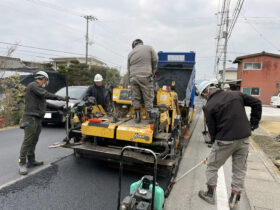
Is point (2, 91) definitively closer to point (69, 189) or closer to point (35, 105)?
point (35, 105)

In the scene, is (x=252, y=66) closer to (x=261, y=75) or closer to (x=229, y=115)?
(x=261, y=75)

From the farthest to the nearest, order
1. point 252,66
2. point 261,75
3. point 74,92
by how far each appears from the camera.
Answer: point 252,66
point 261,75
point 74,92

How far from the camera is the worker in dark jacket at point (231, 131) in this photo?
267 cm

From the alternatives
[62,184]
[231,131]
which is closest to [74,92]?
[62,184]

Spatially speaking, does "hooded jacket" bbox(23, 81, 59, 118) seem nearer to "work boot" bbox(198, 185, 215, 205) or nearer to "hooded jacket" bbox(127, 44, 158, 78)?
"hooded jacket" bbox(127, 44, 158, 78)

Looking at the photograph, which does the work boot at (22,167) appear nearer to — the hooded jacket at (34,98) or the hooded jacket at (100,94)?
the hooded jacket at (34,98)

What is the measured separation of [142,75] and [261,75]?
24.8 metres

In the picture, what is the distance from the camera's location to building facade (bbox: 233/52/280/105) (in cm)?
2316

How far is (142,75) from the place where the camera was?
153 inches

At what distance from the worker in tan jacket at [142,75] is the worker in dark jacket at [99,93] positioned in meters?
1.22

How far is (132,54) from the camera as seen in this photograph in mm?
4074

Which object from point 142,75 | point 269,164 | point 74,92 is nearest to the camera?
point 142,75

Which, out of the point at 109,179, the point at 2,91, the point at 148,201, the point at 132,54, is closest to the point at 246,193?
the point at 148,201

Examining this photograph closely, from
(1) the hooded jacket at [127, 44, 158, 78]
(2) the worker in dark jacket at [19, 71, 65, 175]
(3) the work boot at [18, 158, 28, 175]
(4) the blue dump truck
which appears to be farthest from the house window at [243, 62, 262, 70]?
(3) the work boot at [18, 158, 28, 175]
